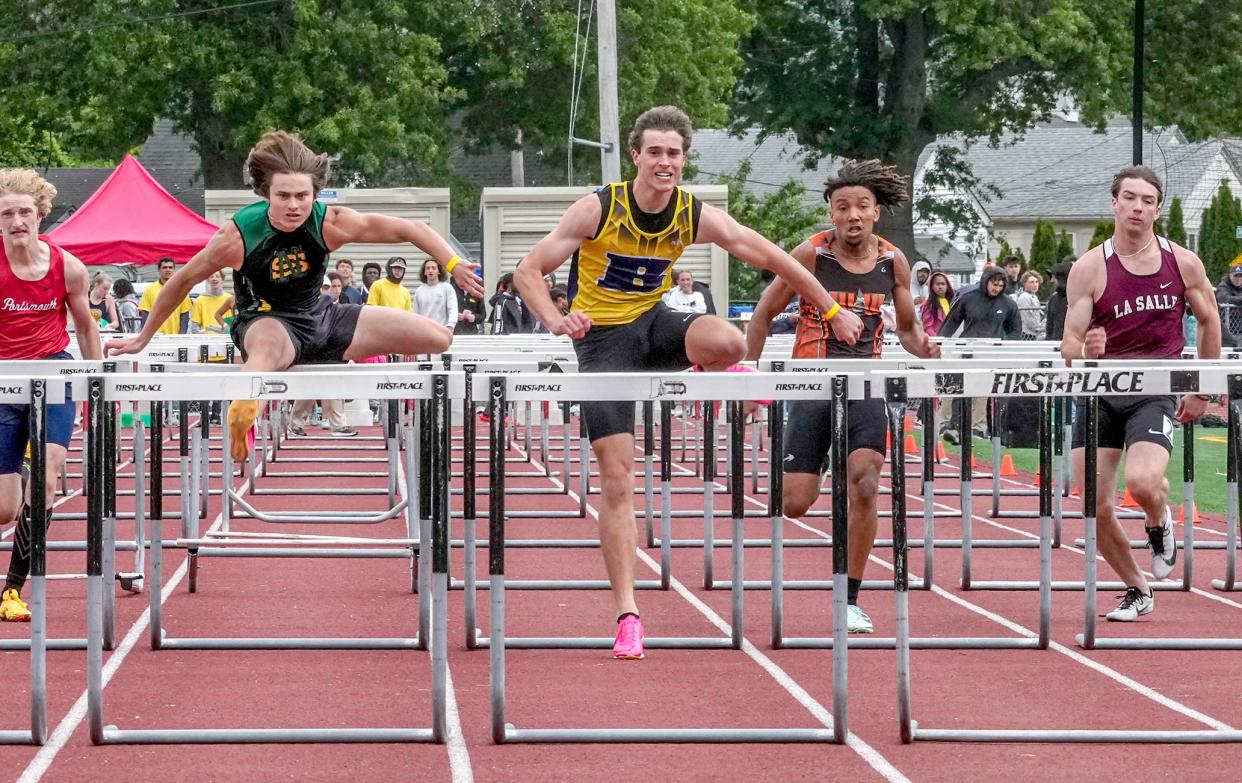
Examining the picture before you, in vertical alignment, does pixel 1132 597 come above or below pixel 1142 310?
below

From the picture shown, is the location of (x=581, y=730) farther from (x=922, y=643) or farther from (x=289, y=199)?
(x=289, y=199)

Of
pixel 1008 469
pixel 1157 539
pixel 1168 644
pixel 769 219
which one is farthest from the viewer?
pixel 769 219

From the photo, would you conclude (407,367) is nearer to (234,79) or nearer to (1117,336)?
(1117,336)

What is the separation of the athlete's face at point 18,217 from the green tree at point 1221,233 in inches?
1690

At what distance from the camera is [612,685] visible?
729 cm

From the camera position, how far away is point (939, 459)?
62.8 ft

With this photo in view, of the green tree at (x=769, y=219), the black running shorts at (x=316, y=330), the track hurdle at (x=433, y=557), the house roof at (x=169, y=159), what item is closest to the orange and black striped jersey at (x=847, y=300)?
the black running shorts at (x=316, y=330)

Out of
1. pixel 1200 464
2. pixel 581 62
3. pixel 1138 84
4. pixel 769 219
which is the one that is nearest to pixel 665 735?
pixel 1200 464

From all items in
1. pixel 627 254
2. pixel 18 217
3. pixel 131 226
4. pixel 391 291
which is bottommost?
pixel 627 254

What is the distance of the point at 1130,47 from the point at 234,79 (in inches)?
716

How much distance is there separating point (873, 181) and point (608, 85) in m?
21.1

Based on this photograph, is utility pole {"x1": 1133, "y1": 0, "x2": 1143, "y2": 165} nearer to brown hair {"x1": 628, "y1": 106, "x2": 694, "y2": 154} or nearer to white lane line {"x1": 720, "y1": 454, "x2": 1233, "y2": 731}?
white lane line {"x1": 720, "y1": 454, "x2": 1233, "y2": 731}

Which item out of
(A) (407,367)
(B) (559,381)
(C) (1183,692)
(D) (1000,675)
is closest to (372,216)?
(A) (407,367)

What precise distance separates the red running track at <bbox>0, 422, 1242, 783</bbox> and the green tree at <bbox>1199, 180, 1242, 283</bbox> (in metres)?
39.9
